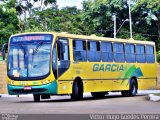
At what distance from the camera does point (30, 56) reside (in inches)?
1060

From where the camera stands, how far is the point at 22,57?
88.9 ft

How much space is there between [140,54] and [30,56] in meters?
9.50

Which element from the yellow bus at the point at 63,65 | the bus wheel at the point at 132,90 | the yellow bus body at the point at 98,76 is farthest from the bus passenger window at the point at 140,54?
the yellow bus at the point at 63,65

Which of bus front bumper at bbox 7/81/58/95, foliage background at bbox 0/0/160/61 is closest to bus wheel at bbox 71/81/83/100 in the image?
bus front bumper at bbox 7/81/58/95

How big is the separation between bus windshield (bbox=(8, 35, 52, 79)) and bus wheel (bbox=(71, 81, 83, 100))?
6.22ft

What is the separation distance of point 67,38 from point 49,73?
79.3 inches

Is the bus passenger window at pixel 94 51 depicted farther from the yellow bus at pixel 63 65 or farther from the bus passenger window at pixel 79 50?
the bus passenger window at pixel 79 50

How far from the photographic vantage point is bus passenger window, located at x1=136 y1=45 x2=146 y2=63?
114 feet

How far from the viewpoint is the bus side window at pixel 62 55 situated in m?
27.0

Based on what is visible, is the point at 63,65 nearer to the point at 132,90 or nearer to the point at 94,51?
the point at 94,51

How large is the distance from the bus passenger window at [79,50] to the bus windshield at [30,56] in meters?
1.74

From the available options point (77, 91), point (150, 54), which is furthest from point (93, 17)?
point (77, 91)

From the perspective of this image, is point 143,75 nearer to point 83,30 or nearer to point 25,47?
point 25,47

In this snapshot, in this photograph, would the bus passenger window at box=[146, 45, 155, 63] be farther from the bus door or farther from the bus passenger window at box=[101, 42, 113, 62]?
the bus door
